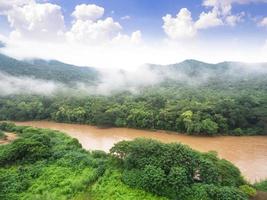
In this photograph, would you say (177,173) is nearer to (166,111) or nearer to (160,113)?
(160,113)

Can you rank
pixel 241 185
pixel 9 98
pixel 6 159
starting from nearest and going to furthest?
pixel 241 185, pixel 6 159, pixel 9 98

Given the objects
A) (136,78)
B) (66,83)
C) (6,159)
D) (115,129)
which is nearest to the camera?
(6,159)

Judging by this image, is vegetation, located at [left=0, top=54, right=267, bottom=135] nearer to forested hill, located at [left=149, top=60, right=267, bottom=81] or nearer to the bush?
forested hill, located at [left=149, top=60, right=267, bottom=81]

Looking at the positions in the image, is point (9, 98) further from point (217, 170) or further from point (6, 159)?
point (217, 170)

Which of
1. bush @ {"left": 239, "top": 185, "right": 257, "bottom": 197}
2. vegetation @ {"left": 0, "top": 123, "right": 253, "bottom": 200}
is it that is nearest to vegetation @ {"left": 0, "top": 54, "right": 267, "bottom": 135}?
vegetation @ {"left": 0, "top": 123, "right": 253, "bottom": 200}

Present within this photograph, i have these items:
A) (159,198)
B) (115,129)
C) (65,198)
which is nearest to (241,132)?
(115,129)

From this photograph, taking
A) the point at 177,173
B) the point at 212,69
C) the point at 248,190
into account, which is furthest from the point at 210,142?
the point at 212,69

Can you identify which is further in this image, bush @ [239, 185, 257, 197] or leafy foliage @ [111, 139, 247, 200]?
bush @ [239, 185, 257, 197]
